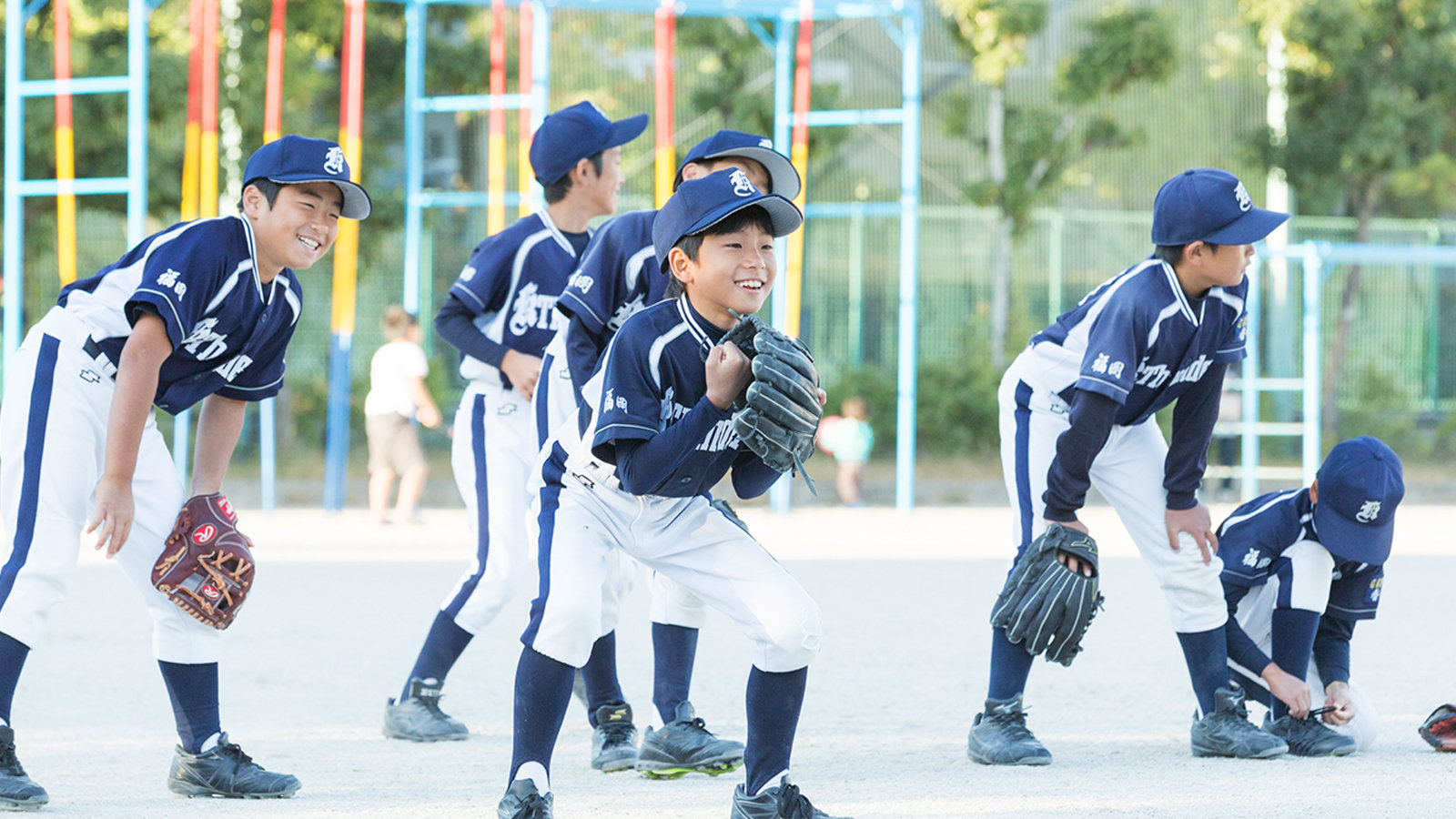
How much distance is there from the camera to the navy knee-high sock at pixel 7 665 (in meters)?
3.77

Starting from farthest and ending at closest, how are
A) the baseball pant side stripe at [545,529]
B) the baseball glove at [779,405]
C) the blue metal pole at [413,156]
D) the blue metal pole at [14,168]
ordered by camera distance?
the blue metal pole at [413,156], the blue metal pole at [14,168], the baseball pant side stripe at [545,529], the baseball glove at [779,405]

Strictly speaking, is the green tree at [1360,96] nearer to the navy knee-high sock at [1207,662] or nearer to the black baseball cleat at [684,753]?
the navy knee-high sock at [1207,662]

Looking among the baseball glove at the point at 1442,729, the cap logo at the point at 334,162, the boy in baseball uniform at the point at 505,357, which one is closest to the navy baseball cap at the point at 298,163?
the cap logo at the point at 334,162

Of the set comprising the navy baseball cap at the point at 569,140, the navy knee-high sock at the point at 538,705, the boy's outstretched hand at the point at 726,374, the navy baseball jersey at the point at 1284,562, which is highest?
the navy baseball cap at the point at 569,140

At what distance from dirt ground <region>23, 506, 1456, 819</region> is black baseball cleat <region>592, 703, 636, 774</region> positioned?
6cm

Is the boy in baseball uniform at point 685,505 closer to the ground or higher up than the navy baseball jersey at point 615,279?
closer to the ground

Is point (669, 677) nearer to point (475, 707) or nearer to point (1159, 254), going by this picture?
point (475, 707)

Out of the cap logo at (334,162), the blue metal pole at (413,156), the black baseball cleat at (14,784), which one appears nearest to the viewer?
the black baseball cleat at (14,784)

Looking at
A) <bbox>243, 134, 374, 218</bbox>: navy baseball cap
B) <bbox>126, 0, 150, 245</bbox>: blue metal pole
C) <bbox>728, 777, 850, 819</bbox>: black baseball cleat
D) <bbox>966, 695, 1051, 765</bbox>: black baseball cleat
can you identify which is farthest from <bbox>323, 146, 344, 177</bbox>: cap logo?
<bbox>126, 0, 150, 245</bbox>: blue metal pole

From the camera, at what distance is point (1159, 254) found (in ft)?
15.3

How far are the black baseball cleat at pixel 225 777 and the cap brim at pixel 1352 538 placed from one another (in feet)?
10.1

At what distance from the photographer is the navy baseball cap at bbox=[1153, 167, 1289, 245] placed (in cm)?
444

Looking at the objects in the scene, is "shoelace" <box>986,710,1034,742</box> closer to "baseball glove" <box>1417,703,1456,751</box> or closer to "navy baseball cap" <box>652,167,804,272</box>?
"baseball glove" <box>1417,703,1456,751</box>

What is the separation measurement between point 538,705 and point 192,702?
1.15 metres
